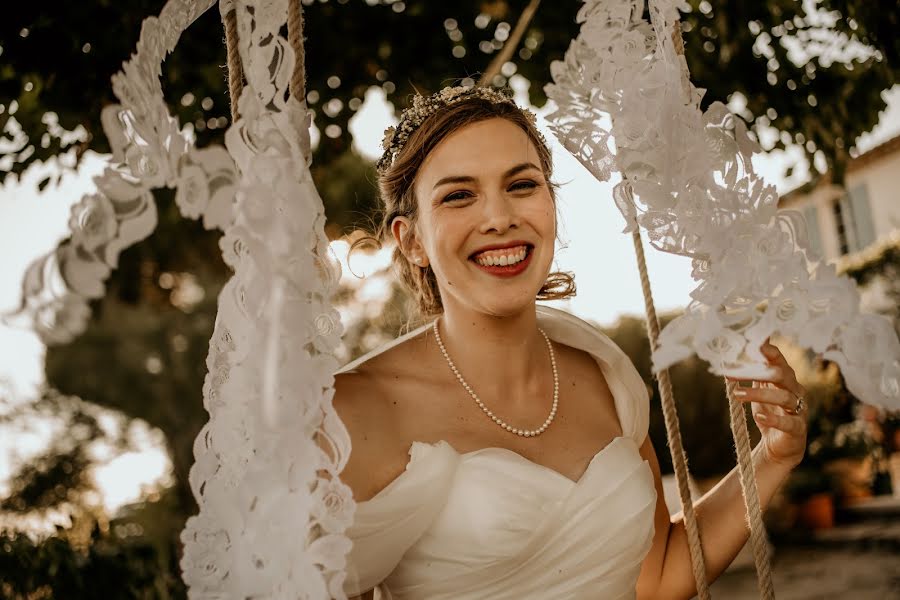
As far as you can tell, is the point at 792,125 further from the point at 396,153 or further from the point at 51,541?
the point at 51,541

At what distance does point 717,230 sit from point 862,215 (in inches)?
622

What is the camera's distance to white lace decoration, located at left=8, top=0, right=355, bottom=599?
1133mm

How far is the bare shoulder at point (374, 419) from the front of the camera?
5.56 feet

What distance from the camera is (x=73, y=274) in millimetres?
1078

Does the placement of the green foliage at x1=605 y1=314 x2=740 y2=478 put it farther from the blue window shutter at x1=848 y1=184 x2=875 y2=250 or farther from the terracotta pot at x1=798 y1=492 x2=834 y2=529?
the blue window shutter at x1=848 y1=184 x2=875 y2=250

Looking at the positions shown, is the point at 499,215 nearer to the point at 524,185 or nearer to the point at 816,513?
the point at 524,185

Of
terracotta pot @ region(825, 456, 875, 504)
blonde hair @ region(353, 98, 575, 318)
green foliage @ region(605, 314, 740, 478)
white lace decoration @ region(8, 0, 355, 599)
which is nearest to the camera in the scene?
white lace decoration @ region(8, 0, 355, 599)

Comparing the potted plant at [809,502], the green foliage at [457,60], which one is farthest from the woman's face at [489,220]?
the potted plant at [809,502]

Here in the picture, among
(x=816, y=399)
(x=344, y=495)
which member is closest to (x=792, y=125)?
(x=344, y=495)

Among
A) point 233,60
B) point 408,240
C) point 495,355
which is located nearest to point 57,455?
point 408,240

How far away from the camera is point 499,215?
1802mm

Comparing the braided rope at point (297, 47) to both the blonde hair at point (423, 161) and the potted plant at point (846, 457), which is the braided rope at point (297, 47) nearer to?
the blonde hair at point (423, 161)

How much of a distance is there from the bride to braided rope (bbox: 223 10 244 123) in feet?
2.03

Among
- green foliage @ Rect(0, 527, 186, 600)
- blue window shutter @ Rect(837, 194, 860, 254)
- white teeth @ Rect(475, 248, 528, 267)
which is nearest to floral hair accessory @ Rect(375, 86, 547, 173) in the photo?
white teeth @ Rect(475, 248, 528, 267)
